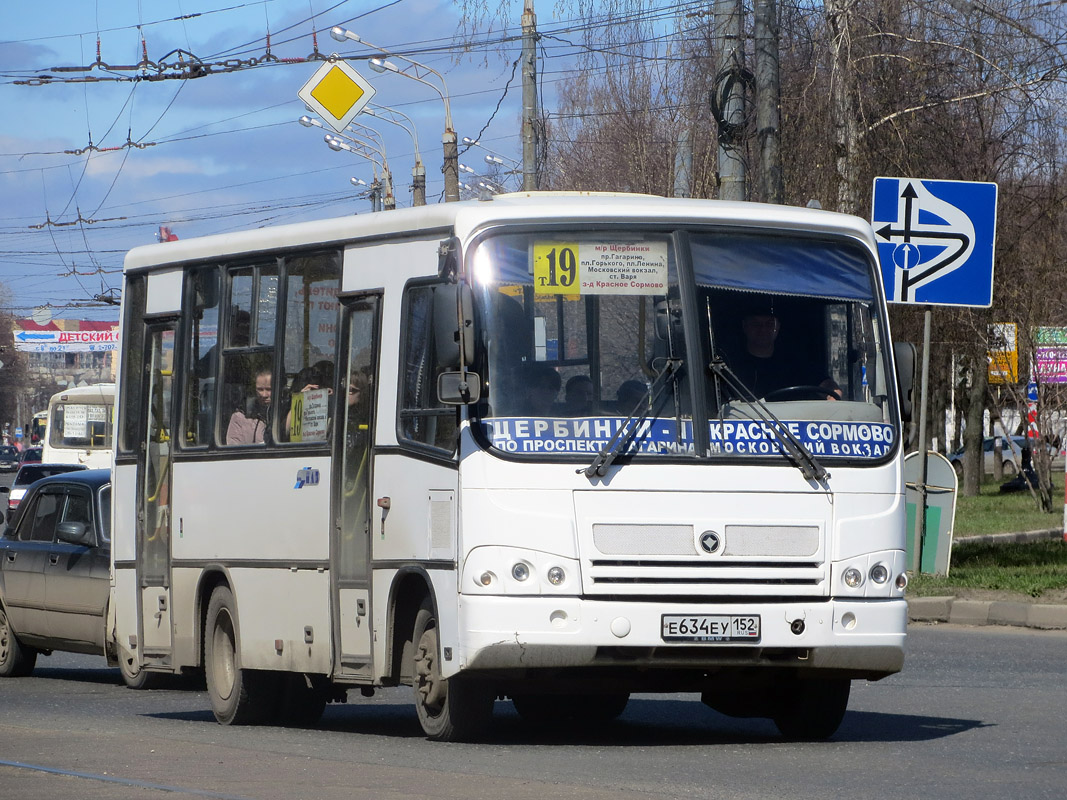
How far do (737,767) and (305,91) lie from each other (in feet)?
72.4

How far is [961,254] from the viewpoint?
1761 centimetres

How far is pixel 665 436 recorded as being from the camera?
30.0 feet

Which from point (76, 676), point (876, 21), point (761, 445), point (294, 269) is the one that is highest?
point (876, 21)

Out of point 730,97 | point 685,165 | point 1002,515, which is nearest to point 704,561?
point 730,97

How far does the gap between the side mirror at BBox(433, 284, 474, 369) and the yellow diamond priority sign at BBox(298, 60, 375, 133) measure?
818 inches

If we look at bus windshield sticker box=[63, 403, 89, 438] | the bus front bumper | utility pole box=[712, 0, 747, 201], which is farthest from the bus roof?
bus windshield sticker box=[63, 403, 89, 438]

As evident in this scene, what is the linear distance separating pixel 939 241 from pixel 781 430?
29.0ft

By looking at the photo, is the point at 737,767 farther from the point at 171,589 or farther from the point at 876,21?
the point at 876,21

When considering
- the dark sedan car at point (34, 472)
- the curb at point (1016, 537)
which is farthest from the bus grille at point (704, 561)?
the dark sedan car at point (34, 472)

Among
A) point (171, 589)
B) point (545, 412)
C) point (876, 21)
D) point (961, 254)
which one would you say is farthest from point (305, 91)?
point (545, 412)

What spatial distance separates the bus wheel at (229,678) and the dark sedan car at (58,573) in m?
2.43

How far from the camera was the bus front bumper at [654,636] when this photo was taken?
28.9ft

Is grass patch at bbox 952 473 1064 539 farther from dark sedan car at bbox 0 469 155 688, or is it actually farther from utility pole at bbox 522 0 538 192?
dark sedan car at bbox 0 469 155 688

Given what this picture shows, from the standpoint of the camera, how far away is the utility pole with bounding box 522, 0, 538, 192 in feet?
100
